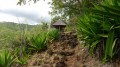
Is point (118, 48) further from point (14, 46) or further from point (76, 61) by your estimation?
point (14, 46)

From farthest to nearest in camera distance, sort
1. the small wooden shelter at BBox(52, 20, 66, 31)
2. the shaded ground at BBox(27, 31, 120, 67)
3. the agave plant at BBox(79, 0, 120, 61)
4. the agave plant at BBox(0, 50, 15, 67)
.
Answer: the small wooden shelter at BBox(52, 20, 66, 31)
the agave plant at BBox(0, 50, 15, 67)
the shaded ground at BBox(27, 31, 120, 67)
the agave plant at BBox(79, 0, 120, 61)

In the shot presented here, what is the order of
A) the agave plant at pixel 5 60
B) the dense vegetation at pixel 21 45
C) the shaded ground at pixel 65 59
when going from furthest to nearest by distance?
1. the dense vegetation at pixel 21 45
2. the agave plant at pixel 5 60
3. the shaded ground at pixel 65 59

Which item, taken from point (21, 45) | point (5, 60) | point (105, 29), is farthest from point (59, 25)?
point (105, 29)

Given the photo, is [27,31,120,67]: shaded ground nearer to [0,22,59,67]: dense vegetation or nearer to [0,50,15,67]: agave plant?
[0,22,59,67]: dense vegetation

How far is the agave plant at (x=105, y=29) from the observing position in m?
6.64

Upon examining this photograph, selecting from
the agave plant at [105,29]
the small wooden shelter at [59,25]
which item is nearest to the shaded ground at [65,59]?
the agave plant at [105,29]

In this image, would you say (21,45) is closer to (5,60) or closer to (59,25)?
(5,60)

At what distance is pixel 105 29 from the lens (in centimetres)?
700

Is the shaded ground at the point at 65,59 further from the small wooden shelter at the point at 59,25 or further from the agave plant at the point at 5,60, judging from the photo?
the small wooden shelter at the point at 59,25

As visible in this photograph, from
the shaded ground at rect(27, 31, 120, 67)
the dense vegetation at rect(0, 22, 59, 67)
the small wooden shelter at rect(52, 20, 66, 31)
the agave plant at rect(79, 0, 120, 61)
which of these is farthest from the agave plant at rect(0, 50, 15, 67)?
the small wooden shelter at rect(52, 20, 66, 31)

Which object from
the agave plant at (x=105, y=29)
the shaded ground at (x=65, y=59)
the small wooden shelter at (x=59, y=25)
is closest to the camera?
the agave plant at (x=105, y=29)

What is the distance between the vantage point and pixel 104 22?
22.9 feet

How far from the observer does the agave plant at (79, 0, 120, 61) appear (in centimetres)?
664

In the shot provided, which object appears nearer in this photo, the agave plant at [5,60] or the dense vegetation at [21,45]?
the agave plant at [5,60]
